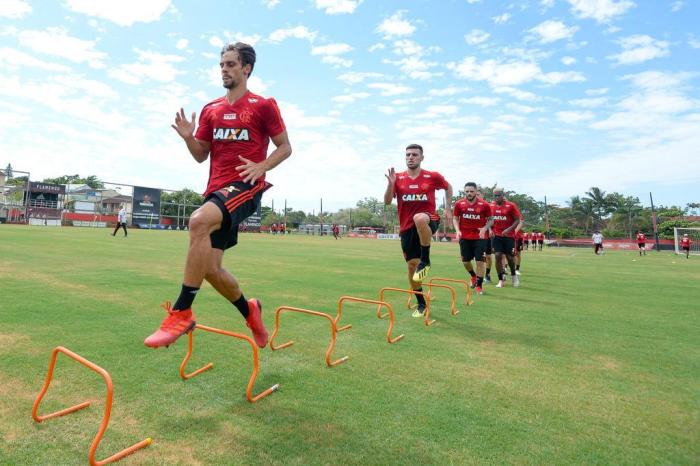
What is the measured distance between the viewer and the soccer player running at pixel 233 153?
3285mm

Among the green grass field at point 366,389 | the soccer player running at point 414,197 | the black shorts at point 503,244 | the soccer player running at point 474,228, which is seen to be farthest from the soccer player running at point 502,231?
the soccer player running at point 414,197

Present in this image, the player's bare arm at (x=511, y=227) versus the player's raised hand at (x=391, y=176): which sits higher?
the player's raised hand at (x=391, y=176)

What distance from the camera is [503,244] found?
429 inches

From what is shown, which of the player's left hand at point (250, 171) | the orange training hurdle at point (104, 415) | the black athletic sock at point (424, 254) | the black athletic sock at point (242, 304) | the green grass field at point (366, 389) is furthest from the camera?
the black athletic sock at point (424, 254)

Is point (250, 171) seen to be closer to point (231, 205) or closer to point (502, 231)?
point (231, 205)

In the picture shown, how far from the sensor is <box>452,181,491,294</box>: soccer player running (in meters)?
9.59

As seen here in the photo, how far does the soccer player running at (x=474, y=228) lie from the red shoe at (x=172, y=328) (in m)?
7.42

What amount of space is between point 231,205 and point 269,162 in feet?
1.80

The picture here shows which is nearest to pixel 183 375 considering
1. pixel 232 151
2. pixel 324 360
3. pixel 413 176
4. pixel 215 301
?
pixel 324 360

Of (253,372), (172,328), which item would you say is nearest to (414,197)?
(253,372)

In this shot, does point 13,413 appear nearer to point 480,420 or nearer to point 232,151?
point 232,151

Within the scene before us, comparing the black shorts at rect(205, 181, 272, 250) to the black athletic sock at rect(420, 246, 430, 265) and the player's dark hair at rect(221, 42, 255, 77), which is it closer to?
the player's dark hair at rect(221, 42, 255, 77)

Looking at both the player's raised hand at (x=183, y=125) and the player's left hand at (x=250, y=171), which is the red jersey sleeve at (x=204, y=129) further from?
the player's left hand at (x=250, y=171)

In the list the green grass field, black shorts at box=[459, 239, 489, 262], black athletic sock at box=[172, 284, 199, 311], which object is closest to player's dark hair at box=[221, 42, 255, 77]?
black athletic sock at box=[172, 284, 199, 311]
